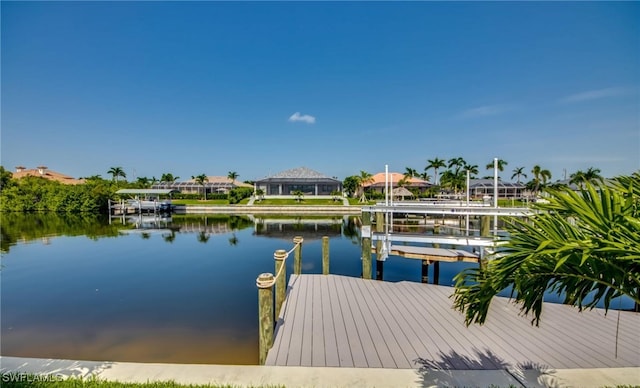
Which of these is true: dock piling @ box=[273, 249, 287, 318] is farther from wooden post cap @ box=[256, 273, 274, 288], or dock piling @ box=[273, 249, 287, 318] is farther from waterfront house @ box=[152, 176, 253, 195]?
waterfront house @ box=[152, 176, 253, 195]

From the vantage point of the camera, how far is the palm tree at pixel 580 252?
1881 mm

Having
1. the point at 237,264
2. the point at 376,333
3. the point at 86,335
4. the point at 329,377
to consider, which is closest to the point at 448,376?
the point at 329,377

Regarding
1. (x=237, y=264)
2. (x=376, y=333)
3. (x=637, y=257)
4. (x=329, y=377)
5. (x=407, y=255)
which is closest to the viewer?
(x=637, y=257)

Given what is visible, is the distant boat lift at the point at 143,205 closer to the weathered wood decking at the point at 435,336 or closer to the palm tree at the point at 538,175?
the weathered wood decking at the point at 435,336

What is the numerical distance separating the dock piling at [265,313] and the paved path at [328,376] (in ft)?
2.54

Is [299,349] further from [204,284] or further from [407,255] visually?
[204,284]

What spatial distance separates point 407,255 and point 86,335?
8.18 m

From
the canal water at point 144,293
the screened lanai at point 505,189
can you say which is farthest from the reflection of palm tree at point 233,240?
the screened lanai at point 505,189

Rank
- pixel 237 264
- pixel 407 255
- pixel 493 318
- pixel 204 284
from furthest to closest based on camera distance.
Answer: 1. pixel 237 264
2. pixel 204 284
3. pixel 407 255
4. pixel 493 318

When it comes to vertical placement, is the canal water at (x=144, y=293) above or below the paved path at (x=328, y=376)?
below

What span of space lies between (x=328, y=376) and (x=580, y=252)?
8.63ft

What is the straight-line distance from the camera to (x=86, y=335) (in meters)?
6.82

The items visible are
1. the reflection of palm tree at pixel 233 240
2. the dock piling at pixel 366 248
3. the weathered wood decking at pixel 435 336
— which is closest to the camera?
the weathered wood decking at pixel 435 336

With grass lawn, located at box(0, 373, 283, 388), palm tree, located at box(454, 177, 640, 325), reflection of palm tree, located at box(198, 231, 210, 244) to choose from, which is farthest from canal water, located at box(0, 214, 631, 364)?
palm tree, located at box(454, 177, 640, 325)
